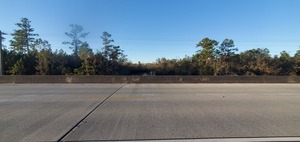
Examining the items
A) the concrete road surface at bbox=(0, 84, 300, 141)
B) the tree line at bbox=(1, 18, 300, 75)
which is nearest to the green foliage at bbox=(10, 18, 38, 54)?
the tree line at bbox=(1, 18, 300, 75)

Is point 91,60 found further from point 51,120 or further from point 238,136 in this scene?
point 238,136

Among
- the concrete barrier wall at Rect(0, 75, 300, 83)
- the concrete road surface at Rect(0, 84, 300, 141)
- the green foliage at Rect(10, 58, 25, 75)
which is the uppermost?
the green foliage at Rect(10, 58, 25, 75)

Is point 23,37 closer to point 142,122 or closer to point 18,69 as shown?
point 18,69

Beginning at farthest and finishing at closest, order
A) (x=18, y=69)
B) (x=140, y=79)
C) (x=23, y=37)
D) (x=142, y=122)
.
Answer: (x=23, y=37)
(x=18, y=69)
(x=140, y=79)
(x=142, y=122)

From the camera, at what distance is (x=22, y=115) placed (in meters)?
7.14

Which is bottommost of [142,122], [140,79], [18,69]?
[142,122]

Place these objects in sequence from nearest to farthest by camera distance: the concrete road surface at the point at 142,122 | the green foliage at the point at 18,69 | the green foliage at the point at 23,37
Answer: the concrete road surface at the point at 142,122 → the green foliage at the point at 18,69 → the green foliage at the point at 23,37

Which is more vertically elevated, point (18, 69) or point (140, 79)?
point (18, 69)

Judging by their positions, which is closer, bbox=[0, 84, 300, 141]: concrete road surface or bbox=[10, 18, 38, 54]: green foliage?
bbox=[0, 84, 300, 141]: concrete road surface

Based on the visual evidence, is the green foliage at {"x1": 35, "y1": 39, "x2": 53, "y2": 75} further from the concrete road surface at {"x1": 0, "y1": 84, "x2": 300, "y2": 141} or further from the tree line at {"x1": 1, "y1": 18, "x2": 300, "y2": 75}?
the concrete road surface at {"x1": 0, "y1": 84, "x2": 300, "y2": 141}

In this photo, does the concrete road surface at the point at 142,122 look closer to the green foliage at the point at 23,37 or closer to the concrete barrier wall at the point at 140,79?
the concrete barrier wall at the point at 140,79

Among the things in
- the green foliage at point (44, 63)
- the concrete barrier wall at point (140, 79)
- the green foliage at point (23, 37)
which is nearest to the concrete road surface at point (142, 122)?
the concrete barrier wall at point (140, 79)

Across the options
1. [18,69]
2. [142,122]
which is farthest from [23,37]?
[142,122]

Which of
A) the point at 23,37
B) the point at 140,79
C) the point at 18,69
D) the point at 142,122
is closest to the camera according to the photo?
the point at 142,122
